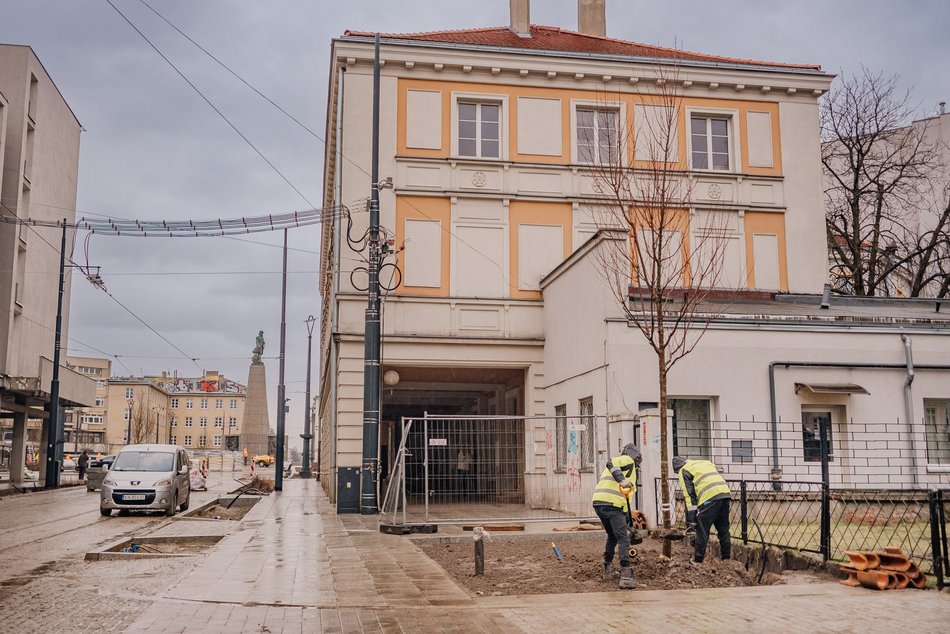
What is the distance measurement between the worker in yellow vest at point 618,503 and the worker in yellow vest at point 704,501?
120cm

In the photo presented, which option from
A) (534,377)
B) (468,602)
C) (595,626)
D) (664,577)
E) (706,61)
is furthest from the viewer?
(706,61)

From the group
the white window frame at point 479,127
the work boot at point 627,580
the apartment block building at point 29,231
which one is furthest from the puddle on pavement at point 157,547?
the apartment block building at point 29,231

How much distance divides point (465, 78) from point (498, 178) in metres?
2.90

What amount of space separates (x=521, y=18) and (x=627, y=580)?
21.6 m

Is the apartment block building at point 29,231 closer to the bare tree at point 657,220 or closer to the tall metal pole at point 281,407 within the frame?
the tall metal pole at point 281,407

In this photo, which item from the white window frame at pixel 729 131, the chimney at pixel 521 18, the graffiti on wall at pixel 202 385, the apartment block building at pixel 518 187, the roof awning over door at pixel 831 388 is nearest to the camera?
the roof awning over door at pixel 831 388

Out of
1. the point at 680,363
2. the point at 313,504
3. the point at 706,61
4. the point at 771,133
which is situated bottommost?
the point at 313,504

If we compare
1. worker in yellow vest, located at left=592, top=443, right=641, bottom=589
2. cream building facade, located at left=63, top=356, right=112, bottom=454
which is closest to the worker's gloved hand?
worker in yellow vest, located at left=592, top=443, right=641, bottom=589

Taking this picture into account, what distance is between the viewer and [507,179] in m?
24.3

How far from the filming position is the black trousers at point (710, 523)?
431 inches

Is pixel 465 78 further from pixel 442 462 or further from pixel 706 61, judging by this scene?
pixel 442 462

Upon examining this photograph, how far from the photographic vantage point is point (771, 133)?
1011 inches

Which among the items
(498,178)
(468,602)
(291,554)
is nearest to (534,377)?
(498,178)

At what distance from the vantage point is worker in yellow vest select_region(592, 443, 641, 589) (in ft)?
32.5
